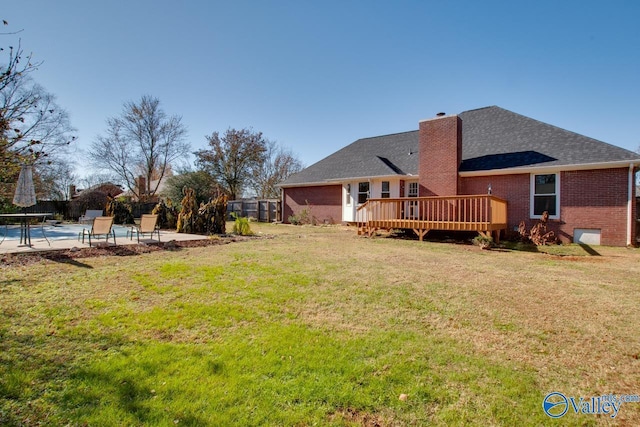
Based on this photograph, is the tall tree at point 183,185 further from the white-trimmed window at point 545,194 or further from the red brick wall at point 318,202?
the white-trimmed window at point 545,194

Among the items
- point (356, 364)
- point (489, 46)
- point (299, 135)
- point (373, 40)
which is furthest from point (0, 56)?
point (299, 135)

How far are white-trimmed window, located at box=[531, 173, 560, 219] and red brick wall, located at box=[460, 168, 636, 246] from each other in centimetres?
14

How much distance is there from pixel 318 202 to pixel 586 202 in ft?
43.6

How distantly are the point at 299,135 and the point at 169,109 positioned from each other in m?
12.8

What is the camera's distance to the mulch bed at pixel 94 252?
7.15 m

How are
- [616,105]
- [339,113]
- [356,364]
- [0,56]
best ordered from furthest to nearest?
[339,113] → [616,105] → [0,56] → [356,364]

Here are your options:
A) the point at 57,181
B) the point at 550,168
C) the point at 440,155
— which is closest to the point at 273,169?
the point at 57,181

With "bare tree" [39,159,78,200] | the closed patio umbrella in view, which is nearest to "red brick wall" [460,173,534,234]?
the closed patio umbrella

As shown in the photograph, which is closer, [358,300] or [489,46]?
[358,300]

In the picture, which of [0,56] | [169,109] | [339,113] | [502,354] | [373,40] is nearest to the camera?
[502,354]

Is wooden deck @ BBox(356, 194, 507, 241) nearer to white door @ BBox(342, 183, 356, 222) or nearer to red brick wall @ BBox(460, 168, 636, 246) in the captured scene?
red brick wall @ BBox(460, 168, 636, 246)

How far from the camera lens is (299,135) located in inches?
1215

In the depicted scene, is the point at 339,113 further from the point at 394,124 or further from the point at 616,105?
the point at 616,105

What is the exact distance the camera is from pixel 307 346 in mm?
3344
